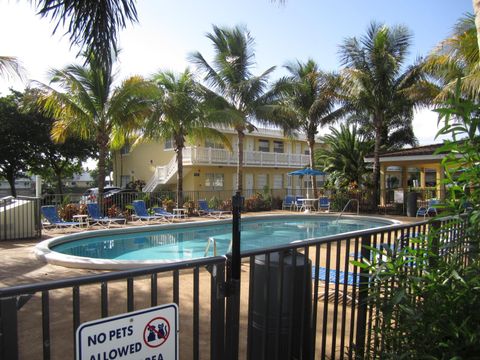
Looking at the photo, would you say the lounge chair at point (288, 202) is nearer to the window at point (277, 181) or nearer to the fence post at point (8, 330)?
the window at point (277, 181)

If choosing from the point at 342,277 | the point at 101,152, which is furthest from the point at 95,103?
the point at 342,277

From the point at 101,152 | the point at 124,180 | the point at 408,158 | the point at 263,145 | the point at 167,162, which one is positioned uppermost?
the point at 263,145

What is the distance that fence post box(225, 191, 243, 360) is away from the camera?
2.36 m

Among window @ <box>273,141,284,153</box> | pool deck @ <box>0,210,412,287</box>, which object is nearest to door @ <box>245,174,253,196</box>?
window @ <box>273,141,284,153</box>

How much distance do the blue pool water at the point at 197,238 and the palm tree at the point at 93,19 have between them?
5.50m

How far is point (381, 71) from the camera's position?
2072cm

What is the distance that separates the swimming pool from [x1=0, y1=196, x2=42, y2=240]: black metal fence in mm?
1141

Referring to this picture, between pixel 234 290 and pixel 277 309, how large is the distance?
0.56 meters

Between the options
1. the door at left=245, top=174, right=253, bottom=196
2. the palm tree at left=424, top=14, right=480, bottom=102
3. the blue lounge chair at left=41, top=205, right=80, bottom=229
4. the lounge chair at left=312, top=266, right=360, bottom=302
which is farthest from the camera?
the door at left=245, top=174, right=253, bottom=196

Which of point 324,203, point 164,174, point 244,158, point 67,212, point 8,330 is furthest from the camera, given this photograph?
point 244,158

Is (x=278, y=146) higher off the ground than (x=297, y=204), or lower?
higher

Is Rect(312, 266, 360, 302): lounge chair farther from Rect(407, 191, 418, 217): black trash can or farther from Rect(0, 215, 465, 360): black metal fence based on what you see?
Rect(407, 191, 418, 217): black trash can

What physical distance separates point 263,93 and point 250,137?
11.8m

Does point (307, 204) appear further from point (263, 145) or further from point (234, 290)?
point (234, 290)
